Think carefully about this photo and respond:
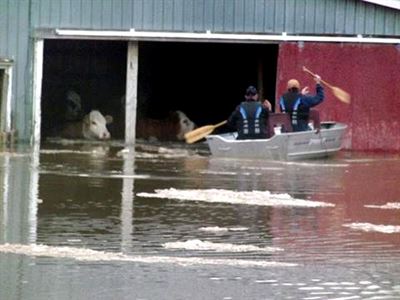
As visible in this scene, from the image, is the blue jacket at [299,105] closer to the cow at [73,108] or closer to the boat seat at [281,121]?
the boat seat at [281,121]

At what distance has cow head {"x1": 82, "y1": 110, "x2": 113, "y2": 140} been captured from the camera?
91.5ft

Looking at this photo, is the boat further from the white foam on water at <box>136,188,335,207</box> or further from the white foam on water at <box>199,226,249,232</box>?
the white foam on water at <box>199,226,249,232</box>

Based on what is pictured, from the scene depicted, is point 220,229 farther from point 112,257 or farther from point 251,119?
point 251,119

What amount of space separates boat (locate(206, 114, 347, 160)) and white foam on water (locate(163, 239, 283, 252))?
10431mm

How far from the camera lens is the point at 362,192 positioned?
17.1m

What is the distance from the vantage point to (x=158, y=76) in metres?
33.4

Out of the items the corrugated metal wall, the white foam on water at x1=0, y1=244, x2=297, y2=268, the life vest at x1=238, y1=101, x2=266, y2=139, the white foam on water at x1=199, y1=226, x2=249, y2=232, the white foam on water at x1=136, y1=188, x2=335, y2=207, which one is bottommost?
the white foam on water at x1=0, y1=244, x2=297, y2=268

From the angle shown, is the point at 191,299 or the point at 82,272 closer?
the point at 191,299

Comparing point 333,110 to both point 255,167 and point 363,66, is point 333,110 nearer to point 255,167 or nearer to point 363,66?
point 363,66

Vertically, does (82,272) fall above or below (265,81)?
below

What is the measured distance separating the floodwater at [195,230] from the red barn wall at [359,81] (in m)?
4.99

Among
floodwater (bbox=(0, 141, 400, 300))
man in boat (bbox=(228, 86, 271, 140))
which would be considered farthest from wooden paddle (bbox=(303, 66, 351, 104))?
floodwater (bbox=(0, 141, 400, 300))

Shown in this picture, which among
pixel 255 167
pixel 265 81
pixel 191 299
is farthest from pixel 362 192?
pixel 265 81

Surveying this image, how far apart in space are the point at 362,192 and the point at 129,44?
10.4 meters
